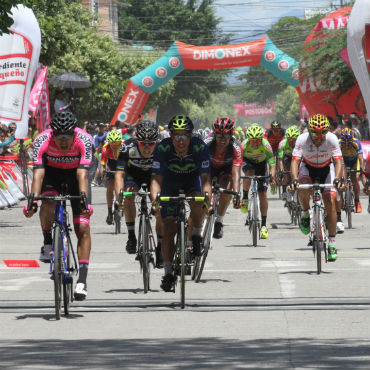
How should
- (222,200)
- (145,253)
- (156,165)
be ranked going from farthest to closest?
(222,200) → (145,253) → (156,165)

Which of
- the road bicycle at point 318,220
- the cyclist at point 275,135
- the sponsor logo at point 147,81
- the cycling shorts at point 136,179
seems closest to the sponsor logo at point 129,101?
the sponsor logo at point 147,81

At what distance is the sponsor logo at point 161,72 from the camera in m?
48.8

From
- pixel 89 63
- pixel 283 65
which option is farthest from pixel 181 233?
pixel 89 63

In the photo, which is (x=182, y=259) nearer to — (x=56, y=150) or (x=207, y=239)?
(x=56, y=150)

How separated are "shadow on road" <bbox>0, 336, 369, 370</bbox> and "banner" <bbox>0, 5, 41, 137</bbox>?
17.9 meters

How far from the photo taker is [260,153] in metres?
18.7

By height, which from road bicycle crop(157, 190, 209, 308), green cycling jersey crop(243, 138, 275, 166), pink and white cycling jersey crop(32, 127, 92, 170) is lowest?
road bicycle crop(157, 190, 209, 308)

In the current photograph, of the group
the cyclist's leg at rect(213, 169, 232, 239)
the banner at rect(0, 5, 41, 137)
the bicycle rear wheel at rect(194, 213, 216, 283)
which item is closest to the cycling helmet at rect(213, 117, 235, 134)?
the cyclist's leg at rect(213, 169, 232, 239)

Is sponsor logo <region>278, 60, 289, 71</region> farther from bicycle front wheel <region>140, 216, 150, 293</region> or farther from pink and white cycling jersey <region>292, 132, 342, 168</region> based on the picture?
bicycle front wheel <region>140, 216, 150, 293</region>

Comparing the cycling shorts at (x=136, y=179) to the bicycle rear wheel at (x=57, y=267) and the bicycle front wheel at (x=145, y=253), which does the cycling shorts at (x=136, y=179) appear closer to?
the bicycle front wheel at (x=145, y=253)

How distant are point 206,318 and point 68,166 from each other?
1.98 metres

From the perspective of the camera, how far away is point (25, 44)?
84.7 ft

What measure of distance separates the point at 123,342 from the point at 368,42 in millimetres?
16507

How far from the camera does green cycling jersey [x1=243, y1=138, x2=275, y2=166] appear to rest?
18.7 m
